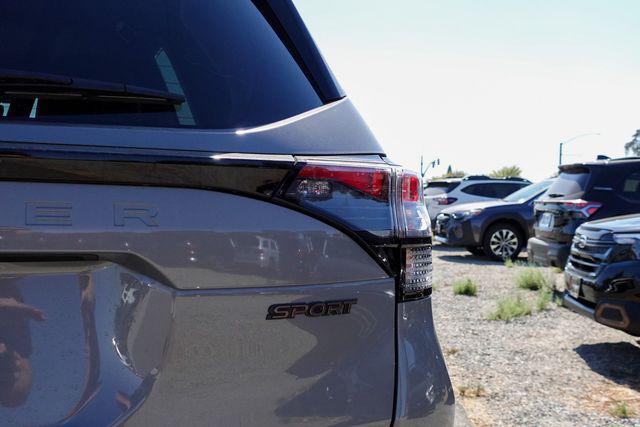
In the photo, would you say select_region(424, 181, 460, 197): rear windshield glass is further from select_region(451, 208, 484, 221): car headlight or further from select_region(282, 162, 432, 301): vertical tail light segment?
select_region(282, 162, 432, 301): vertical tail light segment

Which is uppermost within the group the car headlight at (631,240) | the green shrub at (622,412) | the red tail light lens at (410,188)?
the red tail light lens at (410,188)

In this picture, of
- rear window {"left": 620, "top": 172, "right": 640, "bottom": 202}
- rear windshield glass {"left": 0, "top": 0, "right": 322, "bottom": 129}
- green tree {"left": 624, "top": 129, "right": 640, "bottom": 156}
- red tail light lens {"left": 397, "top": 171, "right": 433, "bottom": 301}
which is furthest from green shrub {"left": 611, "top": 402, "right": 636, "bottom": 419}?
green tree {"left": 624, "top": 129, "right": 640, "bottom": 156}

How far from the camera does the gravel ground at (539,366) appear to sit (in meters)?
3.69

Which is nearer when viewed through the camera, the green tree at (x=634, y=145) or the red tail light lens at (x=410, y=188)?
the red tail light lens at (x=410, y=188)

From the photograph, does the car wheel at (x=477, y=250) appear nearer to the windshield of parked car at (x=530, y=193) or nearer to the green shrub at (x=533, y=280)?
the windshield of parked car at (x=530, y=193)

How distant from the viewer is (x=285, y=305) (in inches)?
52.9

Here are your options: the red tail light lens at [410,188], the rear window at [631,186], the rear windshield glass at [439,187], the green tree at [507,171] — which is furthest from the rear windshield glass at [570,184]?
the green tree at [507,171]

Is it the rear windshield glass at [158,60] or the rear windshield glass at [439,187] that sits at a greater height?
the rear windshield glass at [158,60]

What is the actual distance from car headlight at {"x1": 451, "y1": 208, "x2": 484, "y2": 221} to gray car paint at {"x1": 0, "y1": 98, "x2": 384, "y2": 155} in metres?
10.7

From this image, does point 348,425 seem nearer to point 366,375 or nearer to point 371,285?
point 366,375

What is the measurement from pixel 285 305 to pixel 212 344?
0.60 ft

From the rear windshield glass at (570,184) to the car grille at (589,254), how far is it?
2523 mm

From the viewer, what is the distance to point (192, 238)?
1.28m

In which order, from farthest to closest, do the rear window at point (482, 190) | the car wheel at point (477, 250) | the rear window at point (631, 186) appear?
the rear window at point (482, 190), the car wheel at point (477, 250), the rear window at point (631, 186)
